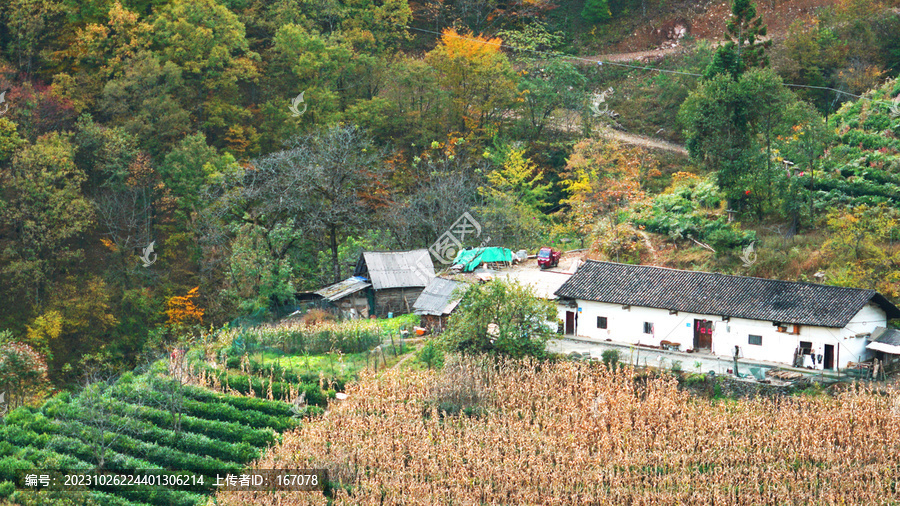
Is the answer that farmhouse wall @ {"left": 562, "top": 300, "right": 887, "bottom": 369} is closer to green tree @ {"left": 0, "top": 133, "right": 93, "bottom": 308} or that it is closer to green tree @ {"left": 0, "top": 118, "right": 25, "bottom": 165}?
green tree @ {"left": 0, "top": 133, "right": 93, "bottom": 308}

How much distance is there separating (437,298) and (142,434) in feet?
42.9

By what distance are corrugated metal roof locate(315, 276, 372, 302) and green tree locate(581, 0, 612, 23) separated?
30.1 meters

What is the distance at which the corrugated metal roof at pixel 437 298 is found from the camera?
41656mm

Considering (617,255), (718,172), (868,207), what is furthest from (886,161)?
(617,255)

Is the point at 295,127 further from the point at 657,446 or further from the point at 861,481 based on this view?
the point at 861,481

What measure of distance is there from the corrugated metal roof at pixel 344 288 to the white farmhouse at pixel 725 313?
937cm

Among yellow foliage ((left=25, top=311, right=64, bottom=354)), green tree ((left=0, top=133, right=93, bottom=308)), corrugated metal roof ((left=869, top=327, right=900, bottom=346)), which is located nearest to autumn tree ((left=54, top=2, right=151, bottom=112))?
green tree ((left=0, top=133, right=93, bottom=308))

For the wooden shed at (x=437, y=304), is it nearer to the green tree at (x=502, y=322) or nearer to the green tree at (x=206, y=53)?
the green tree at (x=502, y=322)

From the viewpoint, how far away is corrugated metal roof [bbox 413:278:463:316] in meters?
41.7

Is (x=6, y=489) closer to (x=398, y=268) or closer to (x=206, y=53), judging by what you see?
(x=398, y=268)

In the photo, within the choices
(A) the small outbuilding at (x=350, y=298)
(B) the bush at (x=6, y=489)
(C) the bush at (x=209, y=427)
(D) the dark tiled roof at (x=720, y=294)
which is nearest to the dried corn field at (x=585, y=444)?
(C) the bush at (x=209, y=427)

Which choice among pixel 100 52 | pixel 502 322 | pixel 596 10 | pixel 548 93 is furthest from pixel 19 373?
pixel 596 10

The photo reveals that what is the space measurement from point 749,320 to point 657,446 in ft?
26.2

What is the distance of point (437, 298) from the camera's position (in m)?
42.3
